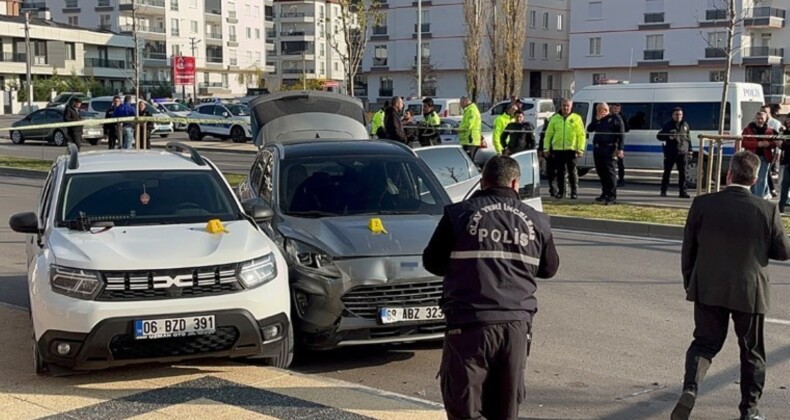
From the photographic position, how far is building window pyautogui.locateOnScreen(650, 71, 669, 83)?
209ft

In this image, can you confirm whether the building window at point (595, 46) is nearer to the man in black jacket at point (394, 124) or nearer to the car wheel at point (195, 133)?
the car wheel at point (195, 133)

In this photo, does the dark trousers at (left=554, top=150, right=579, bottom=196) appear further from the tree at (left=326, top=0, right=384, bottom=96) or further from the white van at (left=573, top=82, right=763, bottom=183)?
the tree at (left=326, top=0, right=384, bottom=96)

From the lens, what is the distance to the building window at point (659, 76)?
209 ft

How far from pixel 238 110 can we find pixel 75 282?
33.1 m

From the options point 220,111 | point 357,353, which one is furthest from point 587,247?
point 220,111

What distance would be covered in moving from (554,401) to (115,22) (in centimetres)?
9554

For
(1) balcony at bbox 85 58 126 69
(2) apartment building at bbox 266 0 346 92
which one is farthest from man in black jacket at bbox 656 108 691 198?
(2) apartment building at bbox 266 0 346 92

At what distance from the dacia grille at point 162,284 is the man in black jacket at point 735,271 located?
9.83 ft

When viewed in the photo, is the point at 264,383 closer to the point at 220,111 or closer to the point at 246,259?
the point at 246,259

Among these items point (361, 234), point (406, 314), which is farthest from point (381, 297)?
point (361, 234)

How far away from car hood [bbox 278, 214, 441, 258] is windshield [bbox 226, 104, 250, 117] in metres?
30.5

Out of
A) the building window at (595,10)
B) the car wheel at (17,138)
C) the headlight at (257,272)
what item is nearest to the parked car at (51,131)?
the car wheel at (17,138)

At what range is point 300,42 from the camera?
11194 centimetres

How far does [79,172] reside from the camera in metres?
7.29
